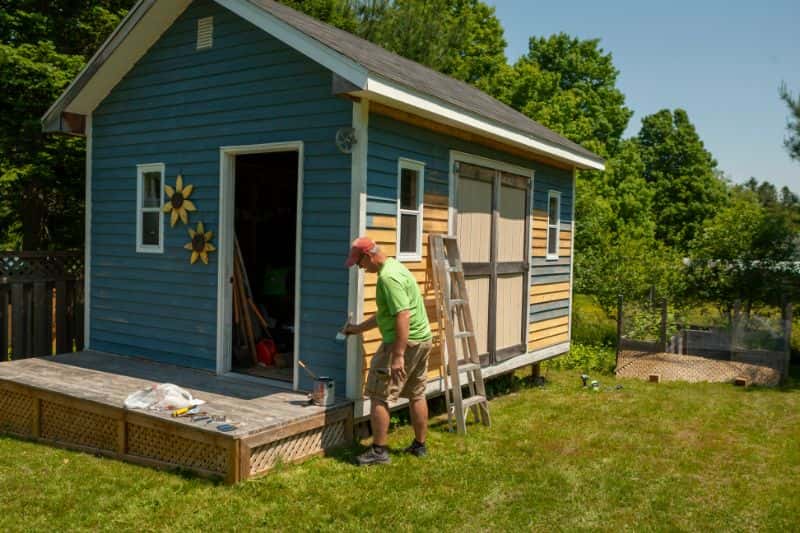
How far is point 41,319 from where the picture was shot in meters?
9.05

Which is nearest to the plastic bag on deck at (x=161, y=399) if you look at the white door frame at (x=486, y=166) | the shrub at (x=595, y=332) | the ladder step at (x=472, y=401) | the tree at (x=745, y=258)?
the ladder step at (x=472, y=401)

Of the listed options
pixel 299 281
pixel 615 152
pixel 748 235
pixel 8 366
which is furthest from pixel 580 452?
pixel 615 152

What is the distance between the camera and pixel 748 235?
14258 millimetres

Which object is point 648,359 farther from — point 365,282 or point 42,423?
point 42,423

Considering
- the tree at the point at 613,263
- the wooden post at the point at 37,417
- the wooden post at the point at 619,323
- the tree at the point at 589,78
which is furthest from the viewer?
the tree at the point at 589,78

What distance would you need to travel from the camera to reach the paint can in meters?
6.09

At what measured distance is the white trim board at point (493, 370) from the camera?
636 centimetres

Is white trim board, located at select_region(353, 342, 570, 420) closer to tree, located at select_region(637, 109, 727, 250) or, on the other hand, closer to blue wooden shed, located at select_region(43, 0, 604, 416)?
blue wooden shed, located at select_region(43, 0, 604, 416)

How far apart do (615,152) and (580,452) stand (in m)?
29.0

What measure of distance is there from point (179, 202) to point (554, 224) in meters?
5.47

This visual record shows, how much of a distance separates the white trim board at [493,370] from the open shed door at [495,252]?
109mm

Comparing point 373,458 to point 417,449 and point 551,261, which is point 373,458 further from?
point 551,261

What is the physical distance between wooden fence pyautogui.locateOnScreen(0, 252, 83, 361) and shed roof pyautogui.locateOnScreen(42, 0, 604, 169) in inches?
71.3

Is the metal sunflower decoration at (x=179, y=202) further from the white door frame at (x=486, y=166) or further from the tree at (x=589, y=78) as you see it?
the tree at (x=589, y=78)
